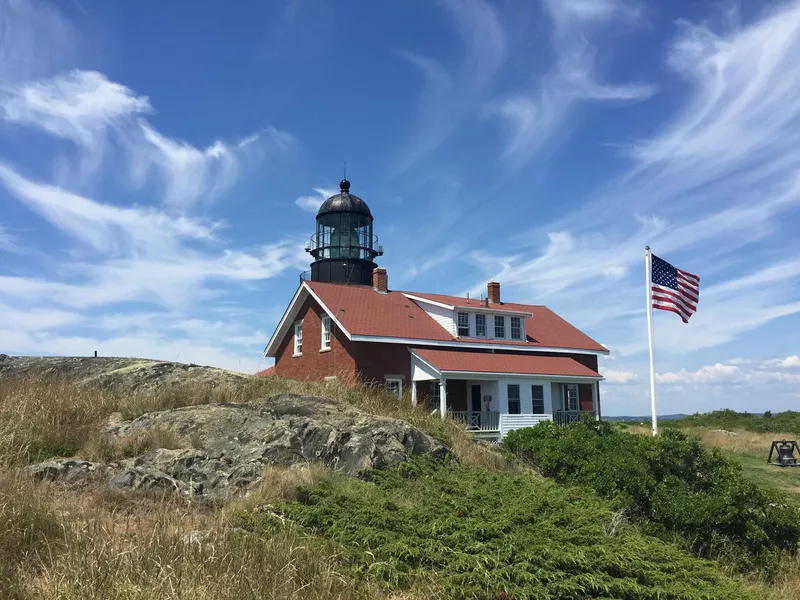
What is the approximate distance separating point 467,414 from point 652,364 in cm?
714

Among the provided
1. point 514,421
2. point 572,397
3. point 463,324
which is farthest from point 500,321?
point 514,421

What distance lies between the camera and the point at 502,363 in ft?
80.3

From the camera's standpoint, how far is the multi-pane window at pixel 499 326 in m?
27.2

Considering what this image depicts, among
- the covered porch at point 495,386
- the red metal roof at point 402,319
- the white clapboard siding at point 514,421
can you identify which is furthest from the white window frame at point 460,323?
the white clapboard siding at point 514,421

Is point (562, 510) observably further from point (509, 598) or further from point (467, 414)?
point (467, 414)

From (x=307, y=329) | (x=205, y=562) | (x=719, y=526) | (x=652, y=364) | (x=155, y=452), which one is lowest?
(x=719, y=526)

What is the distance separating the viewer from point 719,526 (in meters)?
9.98

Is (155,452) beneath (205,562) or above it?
above

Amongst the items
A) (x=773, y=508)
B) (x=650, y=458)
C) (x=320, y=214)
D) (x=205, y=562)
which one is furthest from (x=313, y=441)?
(x=320, y=214)

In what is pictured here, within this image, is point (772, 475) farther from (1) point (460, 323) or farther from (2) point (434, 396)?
(1) point (460, 323)

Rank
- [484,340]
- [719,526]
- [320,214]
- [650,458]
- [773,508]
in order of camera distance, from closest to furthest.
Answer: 1. [719,526]
2. [773,508]
3. [650,458]
4. [484,340]
5. [320,214]

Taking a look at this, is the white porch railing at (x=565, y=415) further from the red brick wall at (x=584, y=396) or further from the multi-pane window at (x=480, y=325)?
the multi-pane window at (x=480, y=325)

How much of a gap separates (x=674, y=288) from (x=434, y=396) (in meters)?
9.87

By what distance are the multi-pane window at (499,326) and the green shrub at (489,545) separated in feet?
63.9
